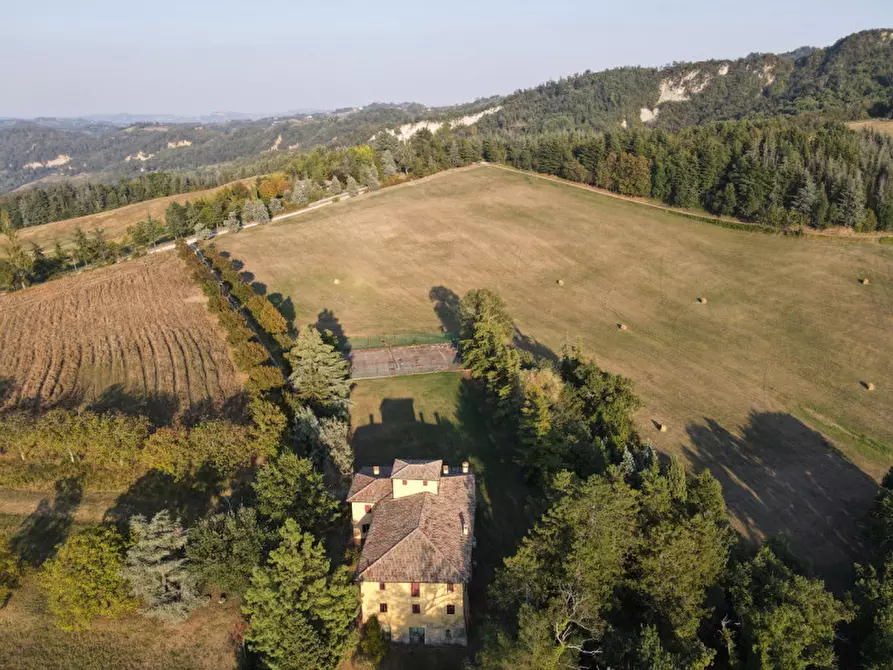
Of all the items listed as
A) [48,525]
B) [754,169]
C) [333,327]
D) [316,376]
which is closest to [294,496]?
[48,525]

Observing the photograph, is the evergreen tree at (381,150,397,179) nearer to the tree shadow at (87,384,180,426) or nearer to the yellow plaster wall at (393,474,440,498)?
the tree shadow at (87,384,180,426)

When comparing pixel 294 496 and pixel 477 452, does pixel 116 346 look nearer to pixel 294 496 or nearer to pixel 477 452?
pixel 294 496

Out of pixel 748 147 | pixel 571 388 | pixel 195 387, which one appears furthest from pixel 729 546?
pixel 748 147

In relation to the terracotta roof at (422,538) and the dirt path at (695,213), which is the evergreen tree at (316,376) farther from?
the dirt path at (695,213)

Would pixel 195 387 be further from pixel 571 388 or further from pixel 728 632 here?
pixel 728 632

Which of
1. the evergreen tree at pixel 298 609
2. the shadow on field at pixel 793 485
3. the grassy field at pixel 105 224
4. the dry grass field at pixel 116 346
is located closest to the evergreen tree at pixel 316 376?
the dry grass field at pixel 116 346

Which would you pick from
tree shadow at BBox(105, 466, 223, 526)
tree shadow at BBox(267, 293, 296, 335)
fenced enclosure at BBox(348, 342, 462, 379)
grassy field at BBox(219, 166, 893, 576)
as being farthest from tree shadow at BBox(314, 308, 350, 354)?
tree shadow at BBox(105, 466, 223, 526)
